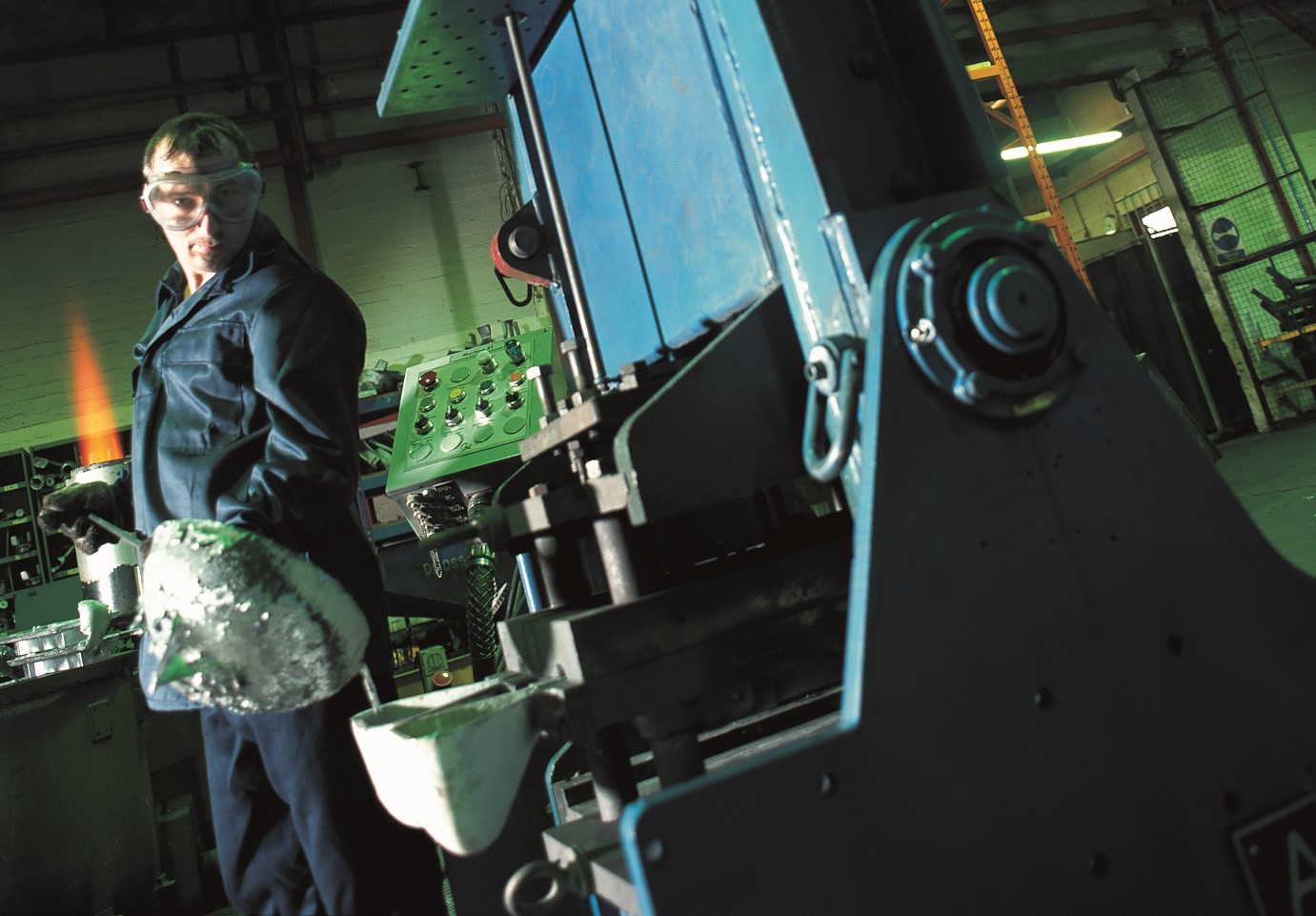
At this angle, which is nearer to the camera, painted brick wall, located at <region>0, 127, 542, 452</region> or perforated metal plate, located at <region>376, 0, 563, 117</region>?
perforated metal plate, located at <region>376, 0, 563, 117</region>

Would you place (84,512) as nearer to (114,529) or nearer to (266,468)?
(114,529)

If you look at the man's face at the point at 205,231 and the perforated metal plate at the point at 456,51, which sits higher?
Result: the perforated metal plate at the point at 456,51

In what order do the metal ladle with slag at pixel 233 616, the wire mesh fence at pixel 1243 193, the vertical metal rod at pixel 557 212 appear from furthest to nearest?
the wire mesh fence at pixel 1243 193, the vertical metal rod at pixel 557 212, the metal ladle with slag at pixel 233 616

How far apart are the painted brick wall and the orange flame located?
5 cm

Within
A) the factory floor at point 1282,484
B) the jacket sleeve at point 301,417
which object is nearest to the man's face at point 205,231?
the jacket sleeve at point 301,417

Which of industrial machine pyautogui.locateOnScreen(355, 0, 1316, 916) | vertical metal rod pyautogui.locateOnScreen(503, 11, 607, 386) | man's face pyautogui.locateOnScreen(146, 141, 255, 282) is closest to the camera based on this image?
industrial machine pyautogui.locateOnScreen(355, 0, 1316, 916)

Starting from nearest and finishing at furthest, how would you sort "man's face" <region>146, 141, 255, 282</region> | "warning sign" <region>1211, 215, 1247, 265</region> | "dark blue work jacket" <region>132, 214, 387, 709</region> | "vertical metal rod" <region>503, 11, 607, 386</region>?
1. "vertical metal rod" <region>503, 11, 607, 386</region>
2. "dark blue work jacket" <region>132, 214, 387, 709</region>
3. "man's face" <region>146, 141, 255, 282</region>
4. "warning sign" <region>1211, 215, 1247, 265</region>

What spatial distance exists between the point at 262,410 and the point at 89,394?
5028 millimetres

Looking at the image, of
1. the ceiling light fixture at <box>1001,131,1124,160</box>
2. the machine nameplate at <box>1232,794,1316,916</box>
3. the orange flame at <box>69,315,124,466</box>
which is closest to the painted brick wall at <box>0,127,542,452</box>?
the orange flame at <box>69,315,124,466</box>

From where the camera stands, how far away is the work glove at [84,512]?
1.57m

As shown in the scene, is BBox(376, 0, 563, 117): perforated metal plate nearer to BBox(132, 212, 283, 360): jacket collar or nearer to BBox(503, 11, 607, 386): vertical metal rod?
BBox(503, 11, 607, 386): vertical metal rod

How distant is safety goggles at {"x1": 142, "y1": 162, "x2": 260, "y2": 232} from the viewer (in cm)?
141

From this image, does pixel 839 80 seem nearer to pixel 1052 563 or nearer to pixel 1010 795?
pixel 1052 563

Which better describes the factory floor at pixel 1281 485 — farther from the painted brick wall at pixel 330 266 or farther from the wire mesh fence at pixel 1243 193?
the painted brick wall at pixel 330 266
